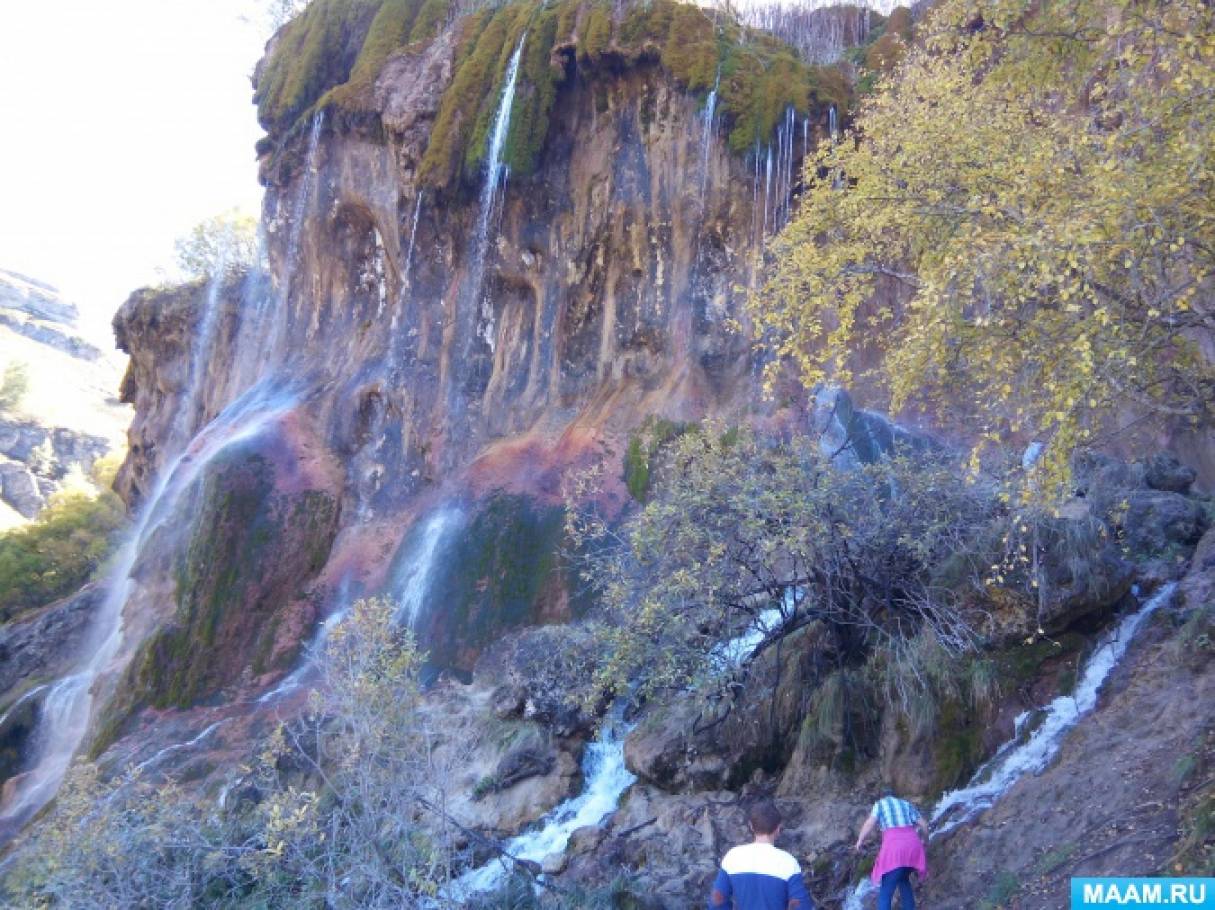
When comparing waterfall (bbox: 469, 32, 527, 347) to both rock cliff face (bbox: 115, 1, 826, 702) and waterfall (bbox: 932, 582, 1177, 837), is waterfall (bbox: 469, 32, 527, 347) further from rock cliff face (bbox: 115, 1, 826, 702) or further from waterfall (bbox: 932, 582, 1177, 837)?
waterfall (bbox: 932, 582, 1177, 837)

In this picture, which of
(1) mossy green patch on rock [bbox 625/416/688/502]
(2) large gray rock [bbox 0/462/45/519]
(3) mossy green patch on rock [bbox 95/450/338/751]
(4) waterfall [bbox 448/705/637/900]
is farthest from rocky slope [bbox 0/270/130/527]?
(4) waterfall [bbox 448/705/637/900]

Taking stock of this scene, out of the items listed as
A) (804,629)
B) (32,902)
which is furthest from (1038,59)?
(32,902)

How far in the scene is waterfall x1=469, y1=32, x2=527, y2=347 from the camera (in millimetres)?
25094

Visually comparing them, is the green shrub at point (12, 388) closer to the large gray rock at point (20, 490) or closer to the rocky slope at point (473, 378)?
the large gray rock at point (20, 490)

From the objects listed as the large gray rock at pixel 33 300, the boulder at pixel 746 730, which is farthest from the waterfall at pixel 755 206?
the large gray rock at pixel 33 300

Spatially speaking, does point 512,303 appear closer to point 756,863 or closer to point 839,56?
point 839,56

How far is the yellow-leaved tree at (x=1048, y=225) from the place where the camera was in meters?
7.75

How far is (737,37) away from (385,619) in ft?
64.5

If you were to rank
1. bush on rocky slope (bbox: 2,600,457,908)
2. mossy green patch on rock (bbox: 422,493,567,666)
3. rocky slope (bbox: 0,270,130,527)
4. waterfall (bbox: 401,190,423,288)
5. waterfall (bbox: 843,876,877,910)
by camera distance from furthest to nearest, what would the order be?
1. rocky slope (bbox: 0,270,130,527)
2. waterfall (bbox: 401,190,423,288)
3. mossy green patch on rock (bbox: 422,493,567,666)
4. waterfall (bbox: 843,876,877,910)
5. bush on rocky slope (bbox: 2,600,457,908)

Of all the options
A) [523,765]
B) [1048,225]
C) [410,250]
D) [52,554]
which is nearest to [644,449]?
[523,765]

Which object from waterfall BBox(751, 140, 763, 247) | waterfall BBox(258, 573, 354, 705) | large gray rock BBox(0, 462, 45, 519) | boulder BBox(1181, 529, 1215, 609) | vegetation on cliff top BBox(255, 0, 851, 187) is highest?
vegetation on cliff top BBox(255, 0, 851, 187)

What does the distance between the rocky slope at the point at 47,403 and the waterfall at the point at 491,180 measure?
154 ft

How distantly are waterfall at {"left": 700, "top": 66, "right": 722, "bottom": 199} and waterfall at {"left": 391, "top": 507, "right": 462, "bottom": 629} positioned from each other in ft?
30.1

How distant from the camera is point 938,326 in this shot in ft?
28.1
